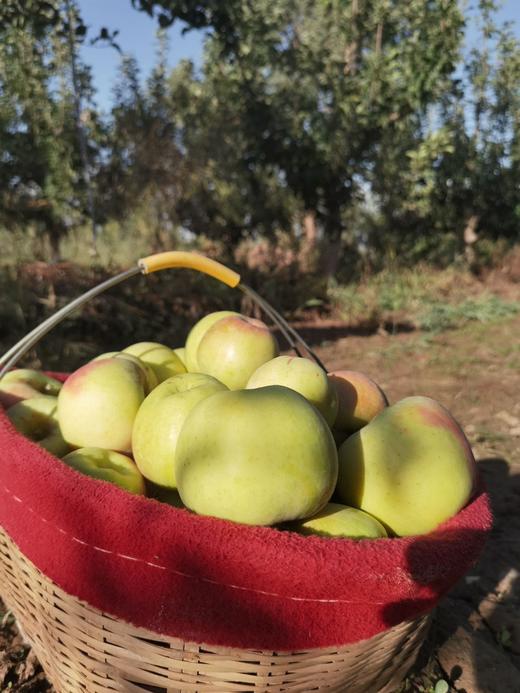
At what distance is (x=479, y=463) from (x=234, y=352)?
6.50 ft

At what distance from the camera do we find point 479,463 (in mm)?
3074

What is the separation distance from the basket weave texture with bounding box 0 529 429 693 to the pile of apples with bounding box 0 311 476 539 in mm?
228

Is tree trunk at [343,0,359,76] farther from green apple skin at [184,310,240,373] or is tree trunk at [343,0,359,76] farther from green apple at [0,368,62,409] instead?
green apple at [0,368,62,409]

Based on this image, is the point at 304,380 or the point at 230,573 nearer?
the point at 230,573

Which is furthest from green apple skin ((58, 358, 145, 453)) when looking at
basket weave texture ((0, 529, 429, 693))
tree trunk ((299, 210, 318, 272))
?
tree trunk ((299, 210, 318, 272))

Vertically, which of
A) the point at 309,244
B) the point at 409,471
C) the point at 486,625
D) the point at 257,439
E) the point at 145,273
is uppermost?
the point at 145,273

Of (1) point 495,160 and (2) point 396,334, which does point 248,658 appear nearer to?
(2) point 396,334

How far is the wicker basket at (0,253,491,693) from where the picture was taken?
3.21ft

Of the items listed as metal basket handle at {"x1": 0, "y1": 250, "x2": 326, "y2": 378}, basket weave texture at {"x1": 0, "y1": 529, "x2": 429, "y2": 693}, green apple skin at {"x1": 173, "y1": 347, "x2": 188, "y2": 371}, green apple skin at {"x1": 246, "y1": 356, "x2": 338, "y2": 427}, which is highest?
metal basket handle at {"x1": 0, "y1": 250, "x2": 326, "y2": 378}

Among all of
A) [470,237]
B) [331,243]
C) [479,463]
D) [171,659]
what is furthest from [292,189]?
[171,659]

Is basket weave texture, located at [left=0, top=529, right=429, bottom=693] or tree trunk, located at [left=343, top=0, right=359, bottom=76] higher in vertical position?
tree trunk, located at [left=343, top=0, right=359, bottom=76]

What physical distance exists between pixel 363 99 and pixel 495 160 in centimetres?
372

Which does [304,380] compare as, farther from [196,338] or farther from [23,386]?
[23,386]

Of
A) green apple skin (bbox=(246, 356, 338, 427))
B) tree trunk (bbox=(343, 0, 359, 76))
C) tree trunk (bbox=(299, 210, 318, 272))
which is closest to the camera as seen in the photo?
green apple skin (bbox=(246, 356, 338, 427))
